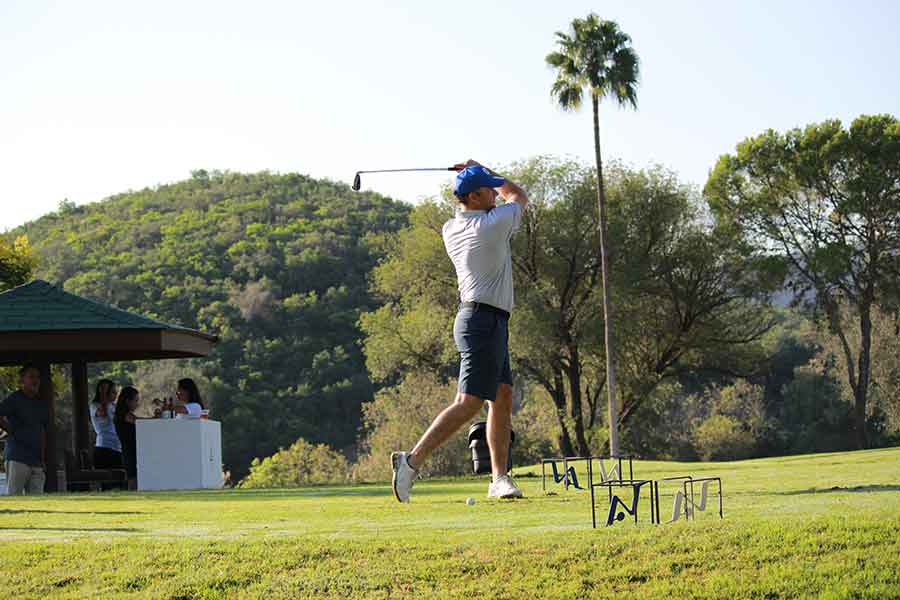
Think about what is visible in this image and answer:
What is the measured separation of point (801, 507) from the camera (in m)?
7.69

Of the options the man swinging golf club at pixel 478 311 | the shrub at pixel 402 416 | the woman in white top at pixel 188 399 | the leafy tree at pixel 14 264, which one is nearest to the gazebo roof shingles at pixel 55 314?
the woman in white top at pixel 188 399

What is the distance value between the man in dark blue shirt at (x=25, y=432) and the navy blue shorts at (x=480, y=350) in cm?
778

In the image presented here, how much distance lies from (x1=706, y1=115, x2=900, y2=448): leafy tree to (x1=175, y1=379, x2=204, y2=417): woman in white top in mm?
30848

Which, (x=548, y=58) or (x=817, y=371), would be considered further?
(x=817, y=371)

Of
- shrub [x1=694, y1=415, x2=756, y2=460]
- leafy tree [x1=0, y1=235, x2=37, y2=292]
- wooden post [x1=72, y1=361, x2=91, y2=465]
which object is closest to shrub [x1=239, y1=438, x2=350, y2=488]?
shrub [x1=694, y1=415, x2=756, y2=460]

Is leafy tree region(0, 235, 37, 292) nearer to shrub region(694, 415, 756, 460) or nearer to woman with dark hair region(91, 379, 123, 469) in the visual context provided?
woman with dark hair region(91, 379, 123, 469)

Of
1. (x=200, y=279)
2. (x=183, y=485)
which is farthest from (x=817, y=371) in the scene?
(x=183, y=485)

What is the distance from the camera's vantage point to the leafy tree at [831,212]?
4550 centimetres

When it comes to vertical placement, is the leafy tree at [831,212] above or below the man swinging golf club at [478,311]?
above

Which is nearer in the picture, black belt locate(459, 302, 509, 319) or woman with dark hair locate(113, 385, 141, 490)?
black belt locate(459, 302, 509, 319)

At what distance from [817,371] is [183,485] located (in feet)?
136

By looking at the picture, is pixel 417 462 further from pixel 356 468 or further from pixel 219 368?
pixel 219 368

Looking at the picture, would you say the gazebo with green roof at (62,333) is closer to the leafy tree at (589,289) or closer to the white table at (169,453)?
the white table at (169,453)

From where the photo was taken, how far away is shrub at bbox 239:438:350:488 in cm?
5228
